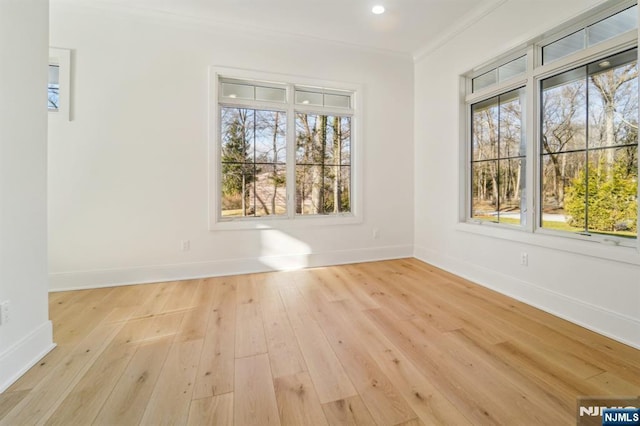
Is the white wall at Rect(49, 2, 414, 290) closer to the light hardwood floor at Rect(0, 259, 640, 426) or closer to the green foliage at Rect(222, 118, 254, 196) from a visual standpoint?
the green foliage at Rect(222, 118, 254, 196)

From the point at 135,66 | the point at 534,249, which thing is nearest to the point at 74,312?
the point at 135,66

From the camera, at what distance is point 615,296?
198 cm

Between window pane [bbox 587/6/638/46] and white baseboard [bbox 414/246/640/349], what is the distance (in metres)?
2.07

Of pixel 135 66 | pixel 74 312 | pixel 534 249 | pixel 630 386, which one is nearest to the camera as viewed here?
pixel 630 386

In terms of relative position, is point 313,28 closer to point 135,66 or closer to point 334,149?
point 334,149

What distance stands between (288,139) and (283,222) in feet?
3.63

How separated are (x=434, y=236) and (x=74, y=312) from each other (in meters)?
4.01

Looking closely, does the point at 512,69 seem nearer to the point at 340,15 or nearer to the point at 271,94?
the point at 340,15

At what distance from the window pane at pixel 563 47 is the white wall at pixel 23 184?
12.9 ft

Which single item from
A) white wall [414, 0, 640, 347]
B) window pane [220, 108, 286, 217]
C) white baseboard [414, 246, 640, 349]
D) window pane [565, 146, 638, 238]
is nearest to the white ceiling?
white wall [414, 0, 640, 347]

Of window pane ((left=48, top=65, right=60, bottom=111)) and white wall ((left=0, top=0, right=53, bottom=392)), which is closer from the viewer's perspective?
white wall ((left=0, top=0, right=53, bottom=392))

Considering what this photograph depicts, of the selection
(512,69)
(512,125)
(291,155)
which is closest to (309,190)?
(291,155)

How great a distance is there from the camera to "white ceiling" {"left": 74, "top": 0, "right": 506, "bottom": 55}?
2.92 metres

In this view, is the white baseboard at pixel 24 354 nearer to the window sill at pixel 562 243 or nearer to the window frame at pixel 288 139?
the window frame at pixel 288 139
